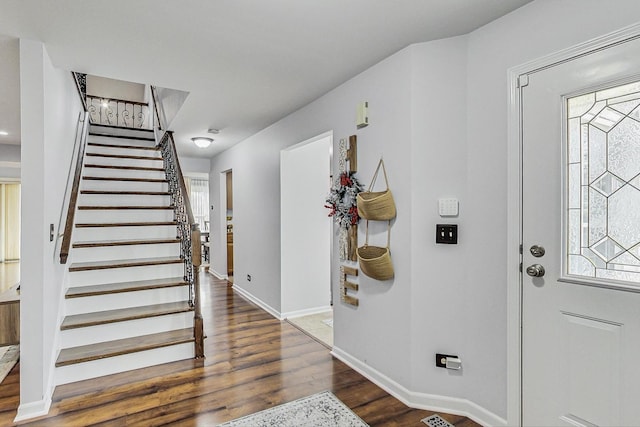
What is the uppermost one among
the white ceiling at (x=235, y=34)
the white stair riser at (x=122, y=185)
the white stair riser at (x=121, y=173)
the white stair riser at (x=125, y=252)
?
the white ceiling at (x=235, y=34)

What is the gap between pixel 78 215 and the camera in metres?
3.97

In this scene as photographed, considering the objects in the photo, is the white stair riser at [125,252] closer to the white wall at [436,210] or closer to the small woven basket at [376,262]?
the small woven basket at [376,262]

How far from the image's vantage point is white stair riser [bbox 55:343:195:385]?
8.79ft

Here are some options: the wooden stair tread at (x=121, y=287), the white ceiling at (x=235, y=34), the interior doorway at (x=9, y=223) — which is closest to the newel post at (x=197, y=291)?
the wooden stair tread at (x=121, y=287)

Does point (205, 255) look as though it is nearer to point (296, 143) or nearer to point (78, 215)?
point (78, 215)

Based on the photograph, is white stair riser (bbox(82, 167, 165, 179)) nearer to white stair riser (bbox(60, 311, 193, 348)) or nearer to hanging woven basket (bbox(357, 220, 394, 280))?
white stair riser (bbox(60, 311, 193, 348))

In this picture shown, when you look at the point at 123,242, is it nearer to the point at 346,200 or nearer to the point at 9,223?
the point at 346,200

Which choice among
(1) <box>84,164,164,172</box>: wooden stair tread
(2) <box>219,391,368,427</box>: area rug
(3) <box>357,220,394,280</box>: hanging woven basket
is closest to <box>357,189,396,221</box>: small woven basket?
(3) <box>357,220,394,280</box>: hanging woven basket

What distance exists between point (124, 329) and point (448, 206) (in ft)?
9.59

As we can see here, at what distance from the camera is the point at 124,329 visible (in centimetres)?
309

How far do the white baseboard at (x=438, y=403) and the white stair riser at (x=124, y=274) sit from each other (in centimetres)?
237

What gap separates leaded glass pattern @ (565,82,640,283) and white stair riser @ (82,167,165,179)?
4910mm

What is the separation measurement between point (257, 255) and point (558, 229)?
3832mm

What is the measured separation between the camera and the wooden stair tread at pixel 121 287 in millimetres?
3135
